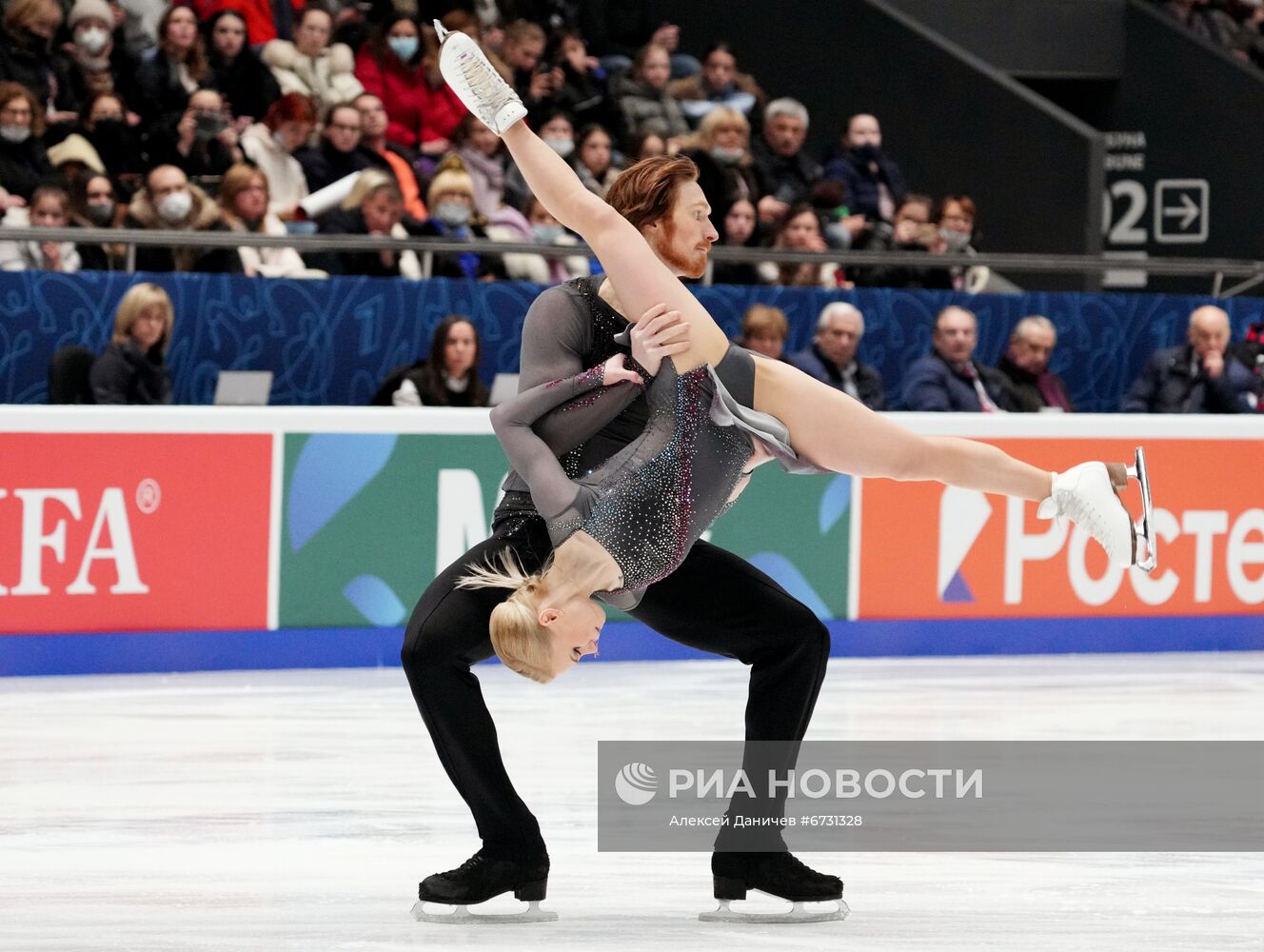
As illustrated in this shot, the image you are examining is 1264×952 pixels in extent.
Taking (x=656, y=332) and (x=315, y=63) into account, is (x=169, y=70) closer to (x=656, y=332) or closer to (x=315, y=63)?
(x=315, y=63)

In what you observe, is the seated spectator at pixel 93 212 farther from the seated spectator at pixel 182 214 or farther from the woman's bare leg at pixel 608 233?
the woman's bare leg at pixel 608 233

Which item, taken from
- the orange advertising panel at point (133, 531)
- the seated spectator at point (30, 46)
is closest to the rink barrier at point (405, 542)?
the orange advertising panel at point (133, 531)

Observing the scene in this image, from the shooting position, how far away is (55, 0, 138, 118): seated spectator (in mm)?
8727

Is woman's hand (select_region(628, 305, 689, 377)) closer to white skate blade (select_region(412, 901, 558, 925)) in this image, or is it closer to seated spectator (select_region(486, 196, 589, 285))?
white skate blade (select_region(412, 901, 558, 925))

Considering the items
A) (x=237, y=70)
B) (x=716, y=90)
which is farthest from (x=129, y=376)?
(x=716, y=90)

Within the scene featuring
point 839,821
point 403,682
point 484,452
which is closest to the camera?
point 839,821

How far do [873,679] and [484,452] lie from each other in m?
1.56

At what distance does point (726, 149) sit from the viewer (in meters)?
9.80

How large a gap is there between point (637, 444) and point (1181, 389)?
213 inches

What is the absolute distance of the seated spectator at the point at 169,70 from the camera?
8898 mm

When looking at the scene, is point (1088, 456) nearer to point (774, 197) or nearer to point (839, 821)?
point (774, 197)

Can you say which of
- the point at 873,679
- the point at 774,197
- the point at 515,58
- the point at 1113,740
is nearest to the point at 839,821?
the point at 1113,740

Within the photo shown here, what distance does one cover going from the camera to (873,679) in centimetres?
716

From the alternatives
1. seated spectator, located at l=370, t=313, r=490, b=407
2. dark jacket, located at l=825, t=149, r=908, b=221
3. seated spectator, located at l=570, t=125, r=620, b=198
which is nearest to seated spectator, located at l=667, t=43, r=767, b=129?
dark jacket, located at l=825, t=149, r=908, b=221
